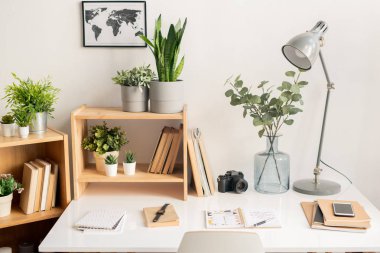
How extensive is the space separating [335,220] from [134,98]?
3.22 feet

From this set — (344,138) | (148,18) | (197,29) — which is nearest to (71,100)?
(148,18)

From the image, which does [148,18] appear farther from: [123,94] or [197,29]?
[123,94]

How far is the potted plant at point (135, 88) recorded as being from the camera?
221 centimetres

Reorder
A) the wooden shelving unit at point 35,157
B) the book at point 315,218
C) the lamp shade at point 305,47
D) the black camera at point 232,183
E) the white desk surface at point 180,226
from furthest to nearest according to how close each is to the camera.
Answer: the black camera at point 232,183 < the wooden shelving unit at point 35,157 < the lamp shade at point 305,47 < the book at point 315,218 < the white desk surface at point 180,226

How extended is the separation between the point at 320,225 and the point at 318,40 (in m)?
0.75

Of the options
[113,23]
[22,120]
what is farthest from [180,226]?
[113,23]

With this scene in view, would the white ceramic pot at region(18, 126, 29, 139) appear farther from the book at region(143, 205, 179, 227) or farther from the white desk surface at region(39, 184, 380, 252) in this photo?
the book at region(143, 205, 179, 227)

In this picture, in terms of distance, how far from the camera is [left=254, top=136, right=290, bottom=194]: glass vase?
230 centimetres

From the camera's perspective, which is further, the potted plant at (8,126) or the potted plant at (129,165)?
the potted plant at (129,165)

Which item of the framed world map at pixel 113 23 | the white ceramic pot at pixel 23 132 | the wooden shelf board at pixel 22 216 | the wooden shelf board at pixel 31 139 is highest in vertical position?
the framed world map at pixel 113 23

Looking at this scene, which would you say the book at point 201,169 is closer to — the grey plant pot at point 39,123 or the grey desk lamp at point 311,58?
the grey desk lamp at point 311,58

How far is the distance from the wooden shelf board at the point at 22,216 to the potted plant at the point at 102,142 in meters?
0.28

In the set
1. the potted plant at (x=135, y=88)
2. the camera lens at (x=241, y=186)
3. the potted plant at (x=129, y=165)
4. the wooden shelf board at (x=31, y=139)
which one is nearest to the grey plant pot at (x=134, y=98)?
the potted plant at (x=135, y=88)

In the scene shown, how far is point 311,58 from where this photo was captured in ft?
6.63
